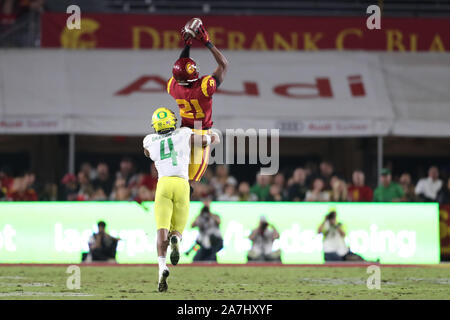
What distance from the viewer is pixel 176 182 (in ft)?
37.2

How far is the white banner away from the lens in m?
20.3

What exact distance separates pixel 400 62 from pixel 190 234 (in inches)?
285

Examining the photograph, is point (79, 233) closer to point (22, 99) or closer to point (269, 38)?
point (22, 99)

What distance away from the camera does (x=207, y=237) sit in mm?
17188

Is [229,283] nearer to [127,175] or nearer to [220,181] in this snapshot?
[220,181]

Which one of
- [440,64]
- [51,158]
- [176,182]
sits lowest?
[176,182]

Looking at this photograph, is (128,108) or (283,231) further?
(128,108)

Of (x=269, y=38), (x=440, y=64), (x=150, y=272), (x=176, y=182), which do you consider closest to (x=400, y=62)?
(x=440, y=64)

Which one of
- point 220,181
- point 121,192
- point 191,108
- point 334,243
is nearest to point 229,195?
point 220,181

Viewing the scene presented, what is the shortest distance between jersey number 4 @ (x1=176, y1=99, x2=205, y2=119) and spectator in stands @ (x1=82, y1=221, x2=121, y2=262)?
523cm

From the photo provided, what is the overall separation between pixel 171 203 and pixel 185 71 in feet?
5.49

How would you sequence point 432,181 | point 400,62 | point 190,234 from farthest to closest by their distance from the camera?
point 400,62
point 432,181
point 190,234

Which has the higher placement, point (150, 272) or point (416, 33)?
point (416, 33)

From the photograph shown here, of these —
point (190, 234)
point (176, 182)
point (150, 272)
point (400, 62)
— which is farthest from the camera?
point (400, 62)
